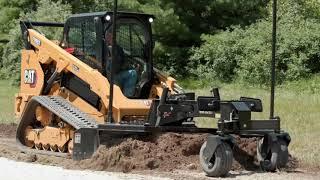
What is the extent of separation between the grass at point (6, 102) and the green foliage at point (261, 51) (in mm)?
9989

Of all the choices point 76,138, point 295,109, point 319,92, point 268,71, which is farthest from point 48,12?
point 76,138

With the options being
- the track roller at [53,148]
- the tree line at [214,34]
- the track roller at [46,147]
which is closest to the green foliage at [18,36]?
the tree line at [214,34]

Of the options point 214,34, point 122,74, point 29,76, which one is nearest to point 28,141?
point 29,76

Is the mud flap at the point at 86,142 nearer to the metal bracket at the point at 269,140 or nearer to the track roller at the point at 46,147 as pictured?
the track roller at the point at 46,147

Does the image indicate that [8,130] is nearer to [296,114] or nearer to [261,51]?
[296,114]

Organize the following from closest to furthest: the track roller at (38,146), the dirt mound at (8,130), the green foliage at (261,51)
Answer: the track roller at (38,146)
the dirt mound at (8,130)
the green foliage at (261,51)

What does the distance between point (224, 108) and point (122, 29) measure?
3.75 meters

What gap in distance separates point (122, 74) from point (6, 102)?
15.4 meters

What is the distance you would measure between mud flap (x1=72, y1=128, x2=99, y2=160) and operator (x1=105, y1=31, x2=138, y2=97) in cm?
182

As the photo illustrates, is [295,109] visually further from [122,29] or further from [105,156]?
[105,156]

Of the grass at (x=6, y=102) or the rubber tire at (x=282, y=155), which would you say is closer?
the rubber tire at (x=282, y=155)

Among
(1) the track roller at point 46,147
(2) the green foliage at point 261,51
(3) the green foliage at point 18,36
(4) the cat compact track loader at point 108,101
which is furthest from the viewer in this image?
(3) the green foliage at point 18,36

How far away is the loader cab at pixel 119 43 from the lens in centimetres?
1404

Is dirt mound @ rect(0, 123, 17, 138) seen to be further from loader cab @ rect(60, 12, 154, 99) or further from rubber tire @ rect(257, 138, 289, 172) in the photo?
rubber tire @ rect(257, 138, 289, 172)
